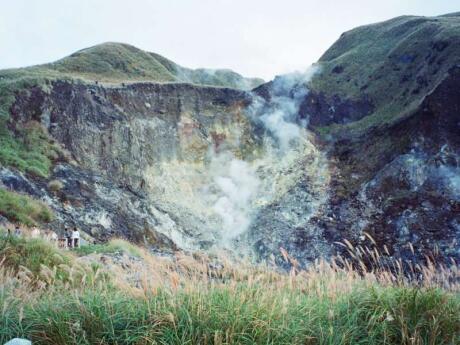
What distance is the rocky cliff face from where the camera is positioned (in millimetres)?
25422

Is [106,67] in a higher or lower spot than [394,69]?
higher

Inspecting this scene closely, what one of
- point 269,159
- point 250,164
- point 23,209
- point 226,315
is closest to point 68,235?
point 23,209

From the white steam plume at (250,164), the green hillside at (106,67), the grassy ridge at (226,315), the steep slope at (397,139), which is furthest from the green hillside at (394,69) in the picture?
the grassy ridge at (226,315)

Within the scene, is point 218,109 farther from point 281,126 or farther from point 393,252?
point 393,252

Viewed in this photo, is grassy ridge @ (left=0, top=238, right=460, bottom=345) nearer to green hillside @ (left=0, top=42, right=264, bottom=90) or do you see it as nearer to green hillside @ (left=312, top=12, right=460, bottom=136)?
green hillside @ (left=312, top=12, right=460, bottom=136)

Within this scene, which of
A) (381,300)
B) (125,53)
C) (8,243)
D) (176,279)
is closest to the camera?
(176,279)

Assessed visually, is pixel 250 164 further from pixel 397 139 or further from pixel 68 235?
pixel 68 235

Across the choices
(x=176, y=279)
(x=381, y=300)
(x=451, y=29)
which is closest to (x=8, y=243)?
(x=176, y=279)

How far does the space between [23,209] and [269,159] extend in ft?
64.5

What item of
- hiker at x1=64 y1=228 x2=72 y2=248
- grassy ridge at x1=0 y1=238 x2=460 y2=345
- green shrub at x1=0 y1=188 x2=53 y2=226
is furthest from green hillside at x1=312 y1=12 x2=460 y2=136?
grassy ridge at x1=0 y1=238 x2=460 y2=345

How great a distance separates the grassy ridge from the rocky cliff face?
16.8 m

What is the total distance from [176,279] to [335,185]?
27.0 m

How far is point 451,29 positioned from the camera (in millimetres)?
35719

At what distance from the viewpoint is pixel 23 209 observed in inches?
739
